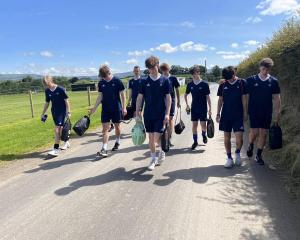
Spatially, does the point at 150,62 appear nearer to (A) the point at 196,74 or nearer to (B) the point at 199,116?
(A) the point at 196,74

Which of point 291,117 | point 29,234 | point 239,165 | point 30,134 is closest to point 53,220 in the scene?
point 29,234

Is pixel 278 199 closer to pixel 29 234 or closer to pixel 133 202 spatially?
pixel 133 202

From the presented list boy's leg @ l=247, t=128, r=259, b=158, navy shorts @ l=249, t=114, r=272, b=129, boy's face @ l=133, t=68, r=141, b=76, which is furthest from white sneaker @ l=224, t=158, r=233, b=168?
boy's face @ l=133, t=68, r=141, b=76

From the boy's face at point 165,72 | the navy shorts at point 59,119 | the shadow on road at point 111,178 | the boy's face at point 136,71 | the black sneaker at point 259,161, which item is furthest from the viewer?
the boy's face at point 136,71

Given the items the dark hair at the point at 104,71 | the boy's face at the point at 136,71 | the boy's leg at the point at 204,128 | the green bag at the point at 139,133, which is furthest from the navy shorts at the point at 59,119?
the boy's leg at the point at 204,128

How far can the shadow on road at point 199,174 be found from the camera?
6645mm

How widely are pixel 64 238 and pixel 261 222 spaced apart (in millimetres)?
2330

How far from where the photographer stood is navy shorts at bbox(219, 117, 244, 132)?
292 inches

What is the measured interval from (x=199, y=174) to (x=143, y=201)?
1687 millimetres

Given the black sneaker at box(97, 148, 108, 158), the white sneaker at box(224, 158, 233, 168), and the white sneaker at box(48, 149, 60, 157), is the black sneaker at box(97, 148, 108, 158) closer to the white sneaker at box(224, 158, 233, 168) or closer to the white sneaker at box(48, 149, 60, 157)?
the white sneaker at box(48, 149, 60, 157)

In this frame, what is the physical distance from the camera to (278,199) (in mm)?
5582

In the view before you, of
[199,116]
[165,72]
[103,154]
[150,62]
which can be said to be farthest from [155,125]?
[199,116]

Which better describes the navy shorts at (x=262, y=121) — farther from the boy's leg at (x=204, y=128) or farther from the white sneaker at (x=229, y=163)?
the boy's leg at (x=204, y=128)

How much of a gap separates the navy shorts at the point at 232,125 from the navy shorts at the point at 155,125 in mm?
1192
